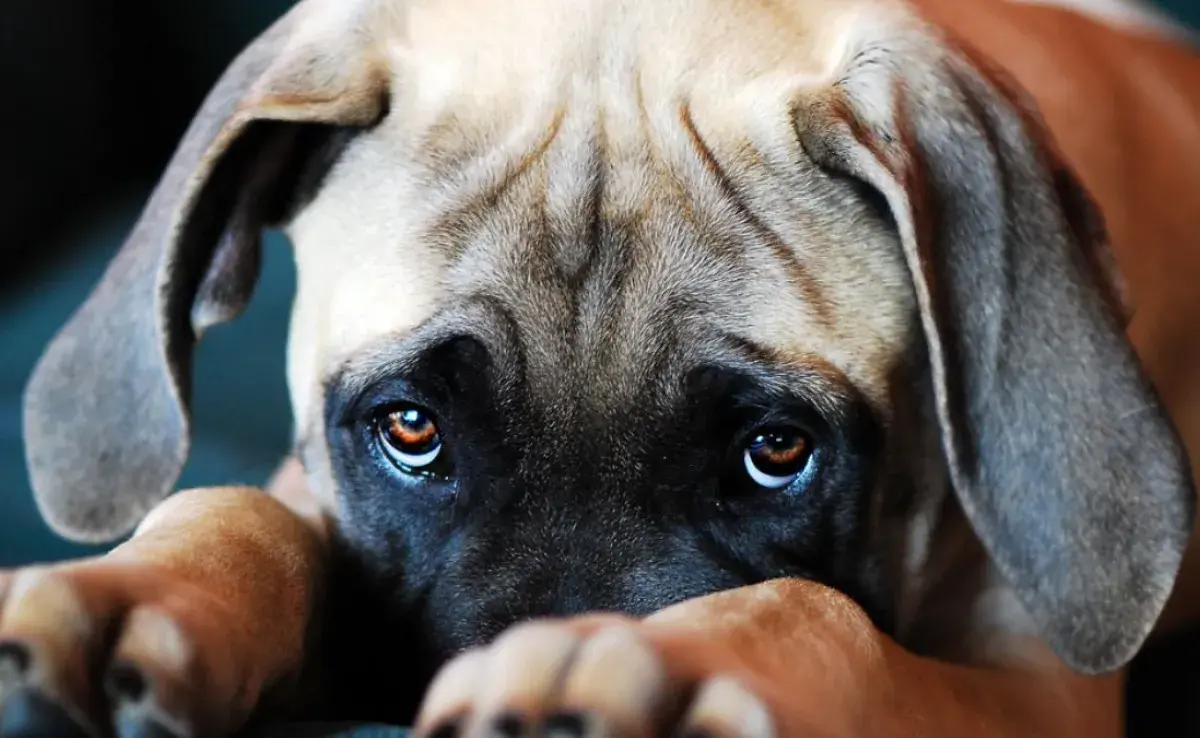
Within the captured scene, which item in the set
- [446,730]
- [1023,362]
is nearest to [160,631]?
[446,730]

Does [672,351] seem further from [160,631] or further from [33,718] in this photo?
[33,718]

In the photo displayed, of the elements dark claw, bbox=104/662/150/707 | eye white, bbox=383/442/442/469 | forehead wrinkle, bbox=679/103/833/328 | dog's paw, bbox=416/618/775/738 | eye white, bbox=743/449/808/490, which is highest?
forehead wrinkle, bbox=679/103/833/328

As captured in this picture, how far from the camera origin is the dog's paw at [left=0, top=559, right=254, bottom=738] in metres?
0.94

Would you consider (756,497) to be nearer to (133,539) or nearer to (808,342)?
(808,342)

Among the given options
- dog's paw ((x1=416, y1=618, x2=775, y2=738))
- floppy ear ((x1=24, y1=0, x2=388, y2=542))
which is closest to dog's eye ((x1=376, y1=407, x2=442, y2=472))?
floppy ear ((x1=24, y1=0, x2=388, y2=542))

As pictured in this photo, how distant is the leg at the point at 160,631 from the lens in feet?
3.13

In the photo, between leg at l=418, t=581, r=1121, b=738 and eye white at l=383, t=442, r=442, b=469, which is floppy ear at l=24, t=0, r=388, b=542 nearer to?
eye white at l=383, t=442, r=442, b=469

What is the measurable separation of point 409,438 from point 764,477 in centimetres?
33

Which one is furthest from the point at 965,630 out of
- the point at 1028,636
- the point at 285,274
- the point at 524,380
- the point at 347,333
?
the point at 285,274

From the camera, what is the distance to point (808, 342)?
133cm

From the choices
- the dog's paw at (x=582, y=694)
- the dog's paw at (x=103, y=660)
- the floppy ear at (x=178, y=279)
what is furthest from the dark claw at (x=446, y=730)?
the floppy ear at (x=178, y=279)

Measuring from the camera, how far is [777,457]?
133 centimetres

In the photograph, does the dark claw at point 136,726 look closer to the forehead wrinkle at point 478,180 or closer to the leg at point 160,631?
the leg at point 160,631

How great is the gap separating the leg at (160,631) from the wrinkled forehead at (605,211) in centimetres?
24
